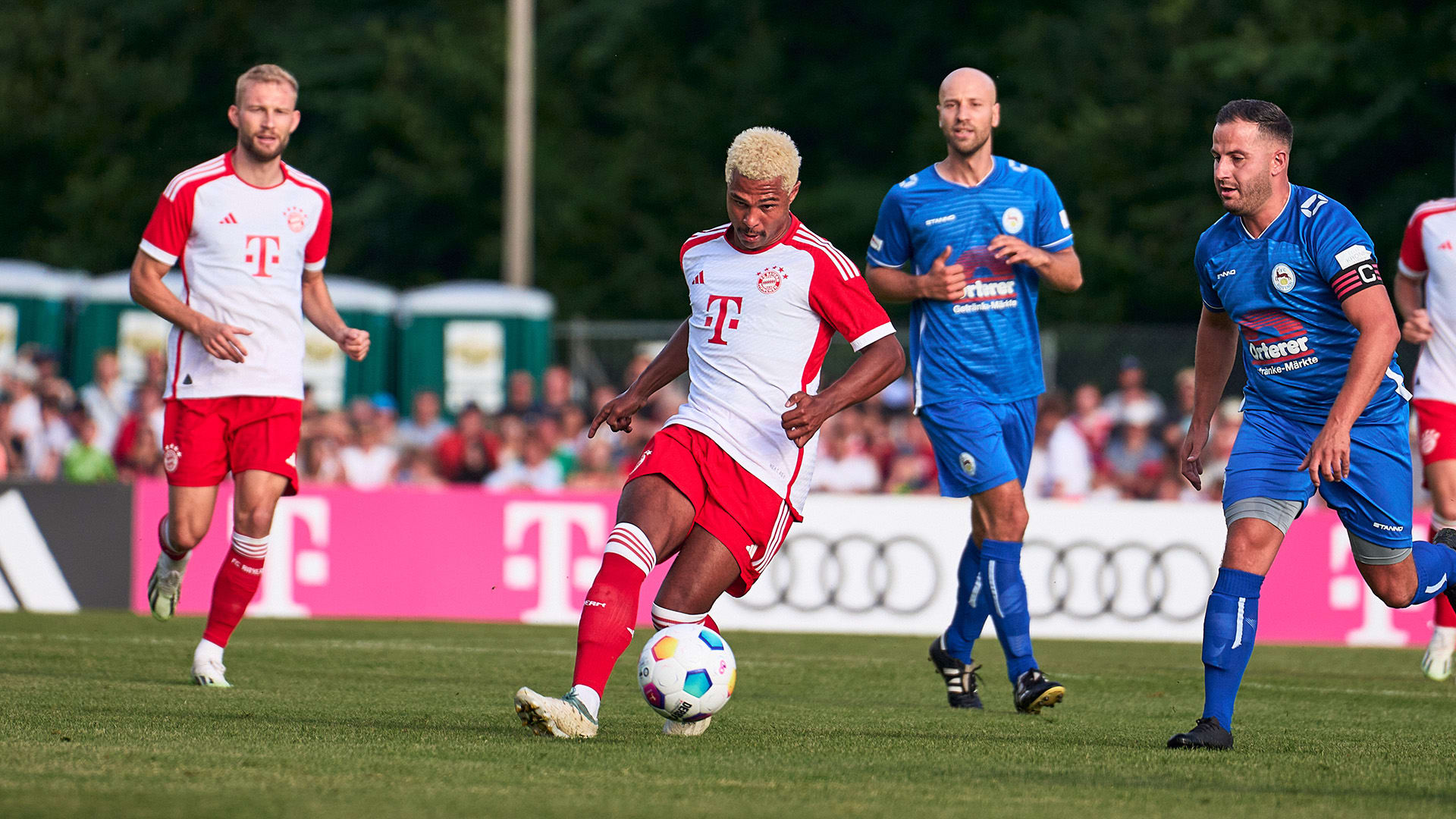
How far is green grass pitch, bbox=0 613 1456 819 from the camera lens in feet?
17.1

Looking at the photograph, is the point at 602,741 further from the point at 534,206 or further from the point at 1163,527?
the point at 534,206

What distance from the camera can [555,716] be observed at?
629 cm

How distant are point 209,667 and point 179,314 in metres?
1.54

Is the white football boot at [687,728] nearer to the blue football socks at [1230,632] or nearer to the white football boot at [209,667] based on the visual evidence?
the blue football socks at [1230,632]

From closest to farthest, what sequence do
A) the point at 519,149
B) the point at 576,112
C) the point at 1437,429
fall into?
the point at 1437,429 < the point at 519,149 < the point at 576,112

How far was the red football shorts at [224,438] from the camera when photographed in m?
8.33

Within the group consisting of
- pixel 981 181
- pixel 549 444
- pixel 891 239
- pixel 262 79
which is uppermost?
pixel 262 79

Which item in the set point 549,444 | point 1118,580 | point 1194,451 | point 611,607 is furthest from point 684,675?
point 549,444

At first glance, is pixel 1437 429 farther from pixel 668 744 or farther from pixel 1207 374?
→ pixel 668 744

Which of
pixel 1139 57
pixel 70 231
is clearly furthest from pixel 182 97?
pixel 1139 57

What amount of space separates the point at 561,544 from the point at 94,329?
11.7m

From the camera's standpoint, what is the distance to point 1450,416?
903 centimetres

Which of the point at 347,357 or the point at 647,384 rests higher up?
the point at 347,357

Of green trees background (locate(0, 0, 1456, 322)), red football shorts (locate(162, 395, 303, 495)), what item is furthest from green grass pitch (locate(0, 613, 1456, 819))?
green trees background (locate(0, 0, 1456, 322))
